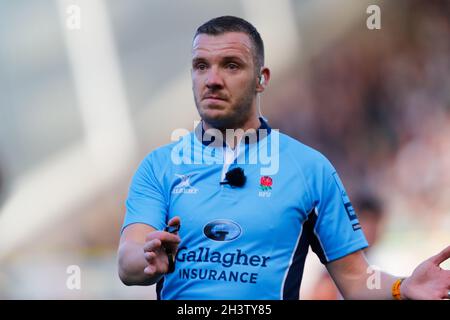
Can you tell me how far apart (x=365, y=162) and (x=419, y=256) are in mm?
626

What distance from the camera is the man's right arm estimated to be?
88.5 inches

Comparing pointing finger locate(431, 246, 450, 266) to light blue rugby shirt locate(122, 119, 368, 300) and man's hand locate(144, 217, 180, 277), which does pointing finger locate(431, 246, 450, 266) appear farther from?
man's hand locate(144, 217, 180, 277)

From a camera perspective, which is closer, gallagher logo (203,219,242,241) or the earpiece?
gallagher logo (203,219,242,241)

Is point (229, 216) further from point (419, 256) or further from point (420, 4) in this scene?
point (420, 4)

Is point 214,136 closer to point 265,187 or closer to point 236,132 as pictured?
point 236,132

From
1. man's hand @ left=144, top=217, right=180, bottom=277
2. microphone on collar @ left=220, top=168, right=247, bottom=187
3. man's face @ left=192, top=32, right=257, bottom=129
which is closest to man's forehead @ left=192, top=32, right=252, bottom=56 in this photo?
man's face @ left=192, top=32, right=257, bottom=129

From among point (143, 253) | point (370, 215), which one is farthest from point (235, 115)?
point (370, 215)

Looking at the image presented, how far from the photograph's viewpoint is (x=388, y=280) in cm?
267

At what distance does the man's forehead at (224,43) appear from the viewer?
2877 millimetres

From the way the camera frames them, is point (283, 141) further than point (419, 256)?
No

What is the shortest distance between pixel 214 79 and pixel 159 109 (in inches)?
43.2

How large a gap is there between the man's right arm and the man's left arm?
774mm

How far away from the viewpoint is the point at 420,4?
3992 mm

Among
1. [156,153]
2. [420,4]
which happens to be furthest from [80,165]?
[420,4]
